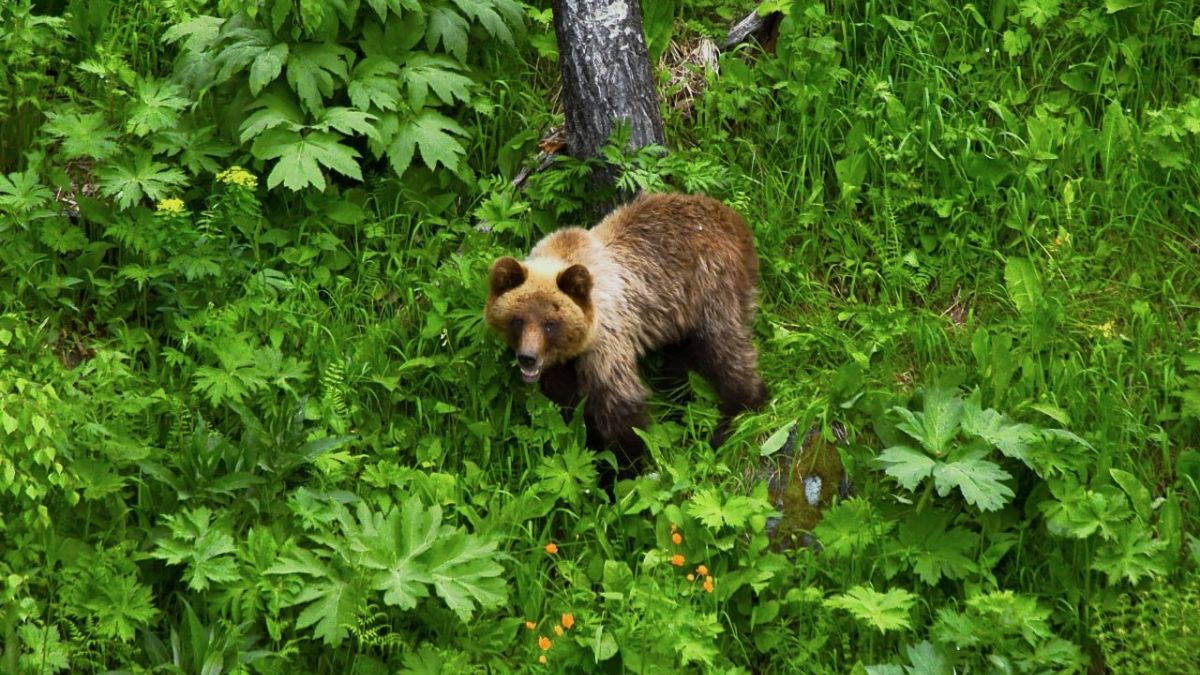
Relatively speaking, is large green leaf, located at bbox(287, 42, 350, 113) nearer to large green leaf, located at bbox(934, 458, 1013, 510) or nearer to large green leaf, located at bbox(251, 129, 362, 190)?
large green leaf, located at bbox(251, 129, 362, 190)

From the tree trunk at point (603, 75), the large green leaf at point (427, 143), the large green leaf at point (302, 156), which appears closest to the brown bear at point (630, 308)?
the tree trunk at point (603, 75)

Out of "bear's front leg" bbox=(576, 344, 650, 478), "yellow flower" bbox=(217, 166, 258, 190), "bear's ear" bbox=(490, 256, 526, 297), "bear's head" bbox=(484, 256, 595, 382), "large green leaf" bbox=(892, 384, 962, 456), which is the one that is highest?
"yellow flower" bbox=(217, 166, 258, 190)

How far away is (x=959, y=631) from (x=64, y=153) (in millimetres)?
4831

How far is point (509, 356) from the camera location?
6.85 metres

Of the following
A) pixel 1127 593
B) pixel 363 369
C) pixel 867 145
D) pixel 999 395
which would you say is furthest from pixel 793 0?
pixel 1127 593

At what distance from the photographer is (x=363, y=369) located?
6.79 m

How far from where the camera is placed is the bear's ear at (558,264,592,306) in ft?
21.6

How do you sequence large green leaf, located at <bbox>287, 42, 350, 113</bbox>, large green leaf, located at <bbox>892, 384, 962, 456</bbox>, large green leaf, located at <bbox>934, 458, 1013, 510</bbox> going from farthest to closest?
1. large green leaf, located at <bbox>287, 42, 350, 113</bbox>
2. large green leaf, located at <bbox>892, 384, 962, 456</bbox>
3. large green leaf, located at <bbox>934, 458, 1013, 510</bbox>

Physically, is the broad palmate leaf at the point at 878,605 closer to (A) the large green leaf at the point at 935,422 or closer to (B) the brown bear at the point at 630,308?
(A) the large green leaf at the point at 935,422

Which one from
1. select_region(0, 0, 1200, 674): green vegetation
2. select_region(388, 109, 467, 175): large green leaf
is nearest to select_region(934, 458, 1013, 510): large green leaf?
select_region(0, 0, 1200, 674): green vegetation

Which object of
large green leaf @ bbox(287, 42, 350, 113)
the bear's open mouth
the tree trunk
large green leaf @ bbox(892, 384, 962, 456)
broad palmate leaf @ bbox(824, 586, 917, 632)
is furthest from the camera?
the tree trunk

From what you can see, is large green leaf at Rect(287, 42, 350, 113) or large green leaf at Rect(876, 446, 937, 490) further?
large green leaf at Rect(287, 42, 350, 113)

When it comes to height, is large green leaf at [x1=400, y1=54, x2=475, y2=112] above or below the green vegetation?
above

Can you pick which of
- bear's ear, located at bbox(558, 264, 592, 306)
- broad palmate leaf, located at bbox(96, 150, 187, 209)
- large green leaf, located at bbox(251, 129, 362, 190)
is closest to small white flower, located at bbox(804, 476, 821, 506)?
bear's ear, located at bbox(558, 264, 592, 306)
